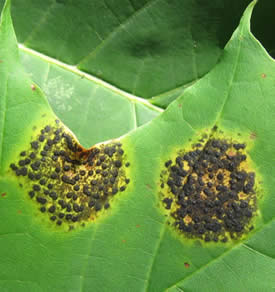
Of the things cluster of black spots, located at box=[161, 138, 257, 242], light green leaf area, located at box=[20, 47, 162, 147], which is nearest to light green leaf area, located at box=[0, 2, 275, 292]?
cluster of black spots, located at box=[161, 138, 257, 242]

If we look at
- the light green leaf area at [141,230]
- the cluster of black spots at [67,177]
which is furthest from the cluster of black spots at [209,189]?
the cluster of black spots at [67,177]

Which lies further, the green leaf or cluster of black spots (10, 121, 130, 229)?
the green leaf

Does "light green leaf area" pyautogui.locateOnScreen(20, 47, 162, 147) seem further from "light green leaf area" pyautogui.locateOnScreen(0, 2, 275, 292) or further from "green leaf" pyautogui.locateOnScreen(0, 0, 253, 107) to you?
"light green leaf area" pyautogui.locateOnScreen(0, 2, 275, 292)

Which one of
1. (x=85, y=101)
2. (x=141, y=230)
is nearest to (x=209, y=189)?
(x=141, y=230)

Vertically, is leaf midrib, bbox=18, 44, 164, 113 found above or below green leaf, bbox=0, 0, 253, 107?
below

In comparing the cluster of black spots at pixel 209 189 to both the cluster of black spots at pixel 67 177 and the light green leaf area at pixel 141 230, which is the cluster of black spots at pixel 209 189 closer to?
the light green leaf area at pixel 141 230

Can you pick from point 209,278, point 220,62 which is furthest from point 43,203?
point 220,62

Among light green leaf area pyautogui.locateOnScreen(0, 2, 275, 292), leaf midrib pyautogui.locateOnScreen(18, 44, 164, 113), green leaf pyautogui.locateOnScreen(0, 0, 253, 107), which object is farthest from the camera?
leaf midrib pyautogui.locateOnScreen(18, 44, 164, 113)

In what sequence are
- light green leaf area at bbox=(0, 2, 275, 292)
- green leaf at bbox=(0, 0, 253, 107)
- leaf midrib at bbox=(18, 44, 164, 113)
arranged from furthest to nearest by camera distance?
leaf midrib at bbox=(18, 44, 164, 113) < green leaf at bbox=(0, 0, 253, 107) < light green leaf area at bbox=(0, 2, 275, 292)

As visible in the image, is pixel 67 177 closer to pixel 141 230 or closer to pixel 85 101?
pixel 141 230

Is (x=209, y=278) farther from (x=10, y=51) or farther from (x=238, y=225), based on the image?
(x=10, y=51)
